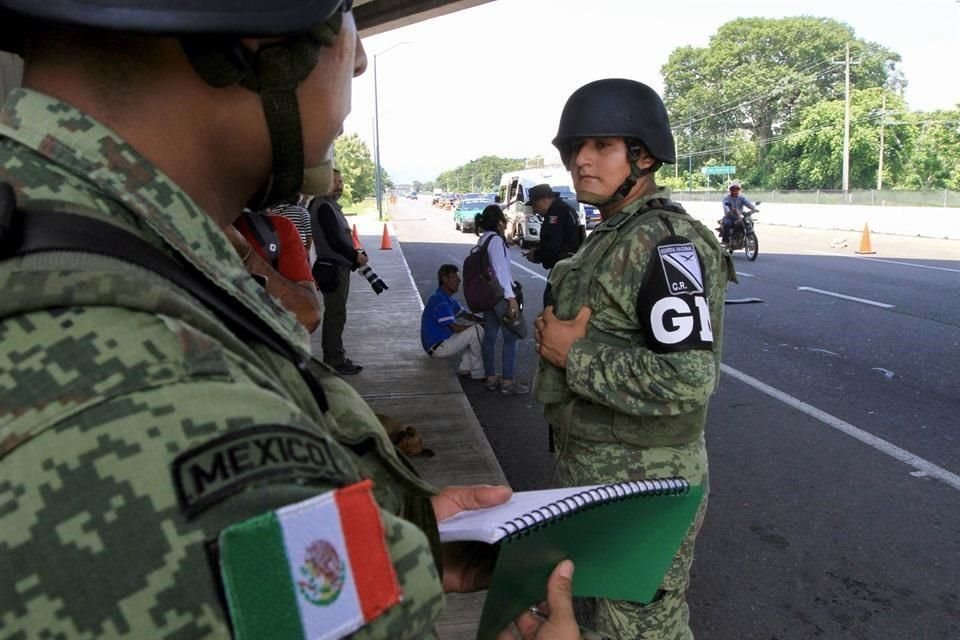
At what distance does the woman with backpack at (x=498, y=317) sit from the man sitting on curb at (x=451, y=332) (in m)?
0.09

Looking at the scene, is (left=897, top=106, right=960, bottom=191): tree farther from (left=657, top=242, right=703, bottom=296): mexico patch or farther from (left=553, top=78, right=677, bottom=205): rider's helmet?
(left=657, top=242, right=703, bottom=296): mexico patch

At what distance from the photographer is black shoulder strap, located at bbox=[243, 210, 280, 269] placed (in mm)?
3496

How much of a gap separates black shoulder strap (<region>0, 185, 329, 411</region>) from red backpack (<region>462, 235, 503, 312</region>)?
596 centimetres

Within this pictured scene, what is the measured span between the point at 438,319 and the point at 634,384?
5.07m

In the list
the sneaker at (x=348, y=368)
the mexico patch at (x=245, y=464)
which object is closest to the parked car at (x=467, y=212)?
the sneaker at (x=348, y=368)

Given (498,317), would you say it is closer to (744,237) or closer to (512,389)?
(512,389)

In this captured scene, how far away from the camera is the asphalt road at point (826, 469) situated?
308cm

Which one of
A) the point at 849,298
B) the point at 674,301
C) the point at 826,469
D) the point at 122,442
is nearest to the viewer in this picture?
the point at 122,442

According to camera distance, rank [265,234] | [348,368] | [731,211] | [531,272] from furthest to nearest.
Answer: [731,211], [531,272], [348,368], [265,234]

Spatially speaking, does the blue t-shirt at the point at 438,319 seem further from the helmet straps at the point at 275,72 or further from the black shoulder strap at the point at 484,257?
Result: the helmet straps at the point at 275,72

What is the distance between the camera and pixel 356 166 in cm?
6375

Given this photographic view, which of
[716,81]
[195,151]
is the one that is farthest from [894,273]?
[716,81]

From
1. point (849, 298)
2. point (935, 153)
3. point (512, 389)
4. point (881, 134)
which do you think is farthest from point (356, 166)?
point (512, 389)

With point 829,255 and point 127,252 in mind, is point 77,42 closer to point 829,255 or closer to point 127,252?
point 127,252
